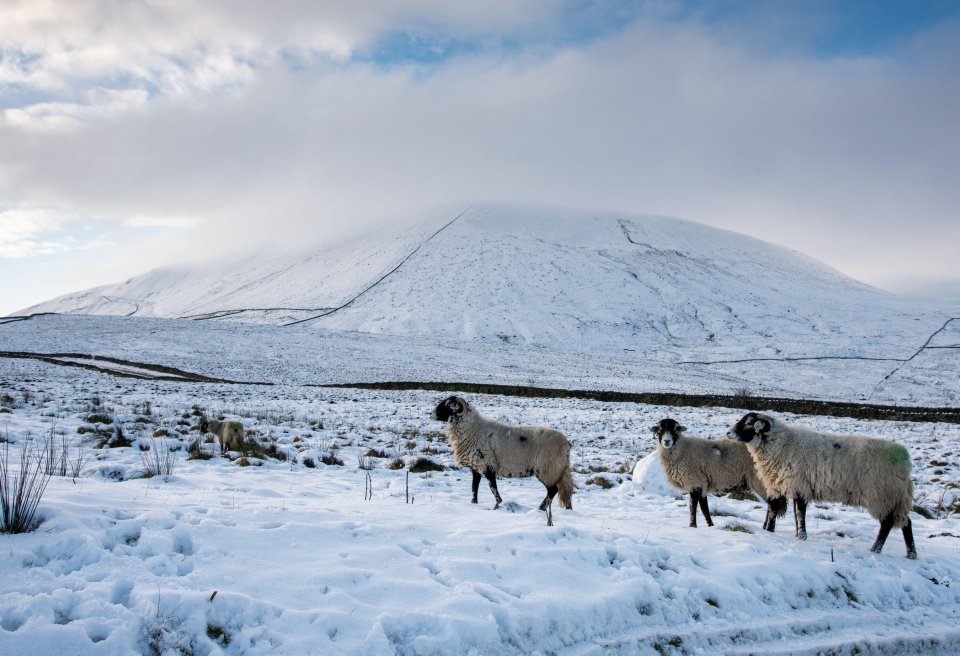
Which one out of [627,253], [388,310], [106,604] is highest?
[627,253]

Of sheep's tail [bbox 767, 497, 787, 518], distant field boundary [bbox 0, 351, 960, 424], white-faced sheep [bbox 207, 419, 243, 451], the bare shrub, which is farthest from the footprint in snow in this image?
Answer: distant field boundary [bbox 0, 351, 960, 424]

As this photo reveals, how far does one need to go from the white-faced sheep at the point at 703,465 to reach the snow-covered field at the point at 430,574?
0.71 meters

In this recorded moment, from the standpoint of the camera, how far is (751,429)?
29.9ft

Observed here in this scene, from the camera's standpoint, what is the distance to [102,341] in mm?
58406

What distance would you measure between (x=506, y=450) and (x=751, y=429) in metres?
4.05

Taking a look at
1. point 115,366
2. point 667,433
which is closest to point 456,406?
point 667,433

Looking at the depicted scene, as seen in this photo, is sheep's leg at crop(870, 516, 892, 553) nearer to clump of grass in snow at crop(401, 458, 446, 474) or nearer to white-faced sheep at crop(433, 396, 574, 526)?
white-faced sheep at crop(433, 396, 574, 526)

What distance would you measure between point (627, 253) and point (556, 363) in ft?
253

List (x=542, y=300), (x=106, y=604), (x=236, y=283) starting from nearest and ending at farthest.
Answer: (x=106, y=604)
(x=542, y=300)
(x=236, y=283)

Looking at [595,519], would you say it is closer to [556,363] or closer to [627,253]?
[556,363]

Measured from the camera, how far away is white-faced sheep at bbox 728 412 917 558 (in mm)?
8102

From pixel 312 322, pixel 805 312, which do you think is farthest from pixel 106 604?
pixel 805 312

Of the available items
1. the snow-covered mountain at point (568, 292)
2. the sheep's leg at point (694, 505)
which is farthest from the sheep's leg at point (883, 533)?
the snow-covered mountain at point (568, 292)

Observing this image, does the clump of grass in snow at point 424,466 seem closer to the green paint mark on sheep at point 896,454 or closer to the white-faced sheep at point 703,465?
the white-faced sheep at point 703,465
